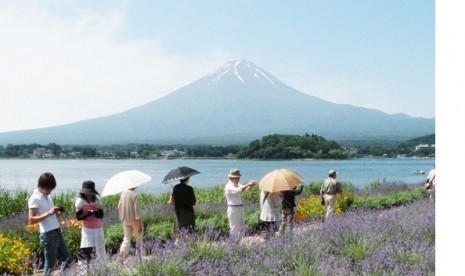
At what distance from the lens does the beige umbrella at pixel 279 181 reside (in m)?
11.2

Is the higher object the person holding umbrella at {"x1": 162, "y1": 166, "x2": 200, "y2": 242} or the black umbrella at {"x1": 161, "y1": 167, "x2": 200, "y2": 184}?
the black umbrella at {"x1": 161, "y1": 167, "x2": 200, "y2": 184}

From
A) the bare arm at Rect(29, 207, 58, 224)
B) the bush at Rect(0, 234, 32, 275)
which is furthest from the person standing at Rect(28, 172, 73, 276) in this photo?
the bush at Rect(0, 234, 32, 275)

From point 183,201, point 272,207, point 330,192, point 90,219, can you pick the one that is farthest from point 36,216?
point 330,192

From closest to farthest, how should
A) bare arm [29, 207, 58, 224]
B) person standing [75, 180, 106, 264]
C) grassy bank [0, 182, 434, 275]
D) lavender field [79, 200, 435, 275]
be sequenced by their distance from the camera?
lavender field [79, 200, 435, 275] → grassy bank [0, 182, 434, 275] → bare arm [29, 207, 58, 224] → person standing [75, 180, 106, 264]

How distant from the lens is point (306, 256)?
609 centimetres

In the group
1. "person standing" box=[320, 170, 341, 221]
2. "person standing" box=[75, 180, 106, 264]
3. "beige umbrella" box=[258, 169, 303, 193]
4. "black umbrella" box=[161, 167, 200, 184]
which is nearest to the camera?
"person standing" box=[75, 180, 106, 264]

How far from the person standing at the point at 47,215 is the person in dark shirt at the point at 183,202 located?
2.70 m

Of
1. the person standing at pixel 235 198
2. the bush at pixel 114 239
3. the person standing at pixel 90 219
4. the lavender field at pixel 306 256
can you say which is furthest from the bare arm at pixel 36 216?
the person standing at pixel 235 198

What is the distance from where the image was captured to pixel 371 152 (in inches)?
4154

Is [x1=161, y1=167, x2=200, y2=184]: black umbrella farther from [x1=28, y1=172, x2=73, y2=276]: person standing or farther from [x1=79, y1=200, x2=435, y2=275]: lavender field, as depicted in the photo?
[x1=79, y1=200, x2=435, y2=275]: lavender field

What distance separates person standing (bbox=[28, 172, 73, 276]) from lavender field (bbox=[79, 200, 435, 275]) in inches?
60.3

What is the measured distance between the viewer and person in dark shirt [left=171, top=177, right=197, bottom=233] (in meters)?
10.1

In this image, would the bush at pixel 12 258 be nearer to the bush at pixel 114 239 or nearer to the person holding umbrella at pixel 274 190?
the bush at pixel 114 239
